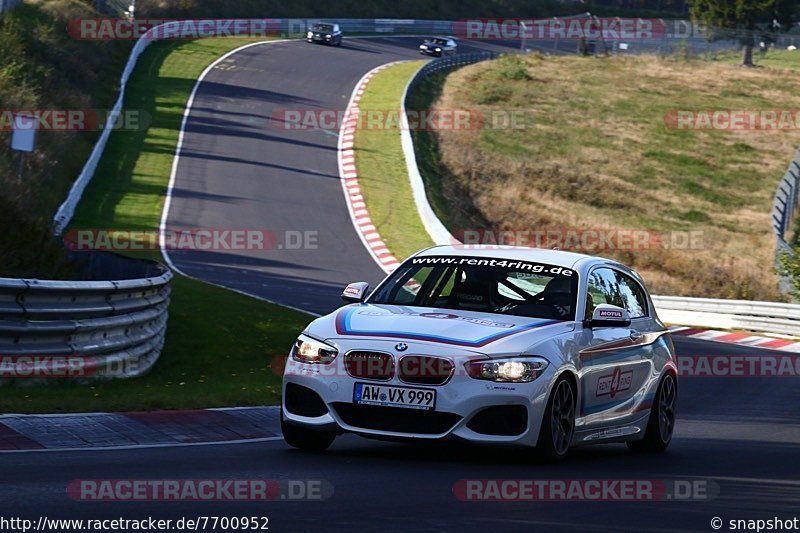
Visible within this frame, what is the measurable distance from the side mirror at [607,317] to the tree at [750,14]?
3119 inches

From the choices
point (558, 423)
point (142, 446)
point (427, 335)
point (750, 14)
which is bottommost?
point (142, 446)

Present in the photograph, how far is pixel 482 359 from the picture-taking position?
8.66 m

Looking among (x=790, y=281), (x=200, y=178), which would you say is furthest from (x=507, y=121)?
(x=790, y=281)

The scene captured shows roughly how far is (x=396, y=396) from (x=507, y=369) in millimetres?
752

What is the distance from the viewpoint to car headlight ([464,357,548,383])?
8.63 metres

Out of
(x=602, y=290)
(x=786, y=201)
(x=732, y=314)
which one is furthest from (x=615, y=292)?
(x=786, y=201)

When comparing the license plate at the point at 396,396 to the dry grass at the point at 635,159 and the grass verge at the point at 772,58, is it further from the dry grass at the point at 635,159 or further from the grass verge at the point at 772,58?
the grass verge at the point at 772,58

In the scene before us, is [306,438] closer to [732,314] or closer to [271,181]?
[732,314]

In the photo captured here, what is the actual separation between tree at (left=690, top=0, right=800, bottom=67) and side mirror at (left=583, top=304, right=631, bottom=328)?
79.2 metres

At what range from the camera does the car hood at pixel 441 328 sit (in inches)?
345

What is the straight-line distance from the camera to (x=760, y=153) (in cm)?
5650

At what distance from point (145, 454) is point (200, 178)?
2989cm

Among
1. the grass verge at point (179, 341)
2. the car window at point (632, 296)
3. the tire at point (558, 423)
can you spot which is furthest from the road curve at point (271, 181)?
the tire at point (558, 423)

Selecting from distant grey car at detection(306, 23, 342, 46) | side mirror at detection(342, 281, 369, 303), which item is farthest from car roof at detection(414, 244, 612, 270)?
distant grey car at detection(306, 23, 342, 46)
